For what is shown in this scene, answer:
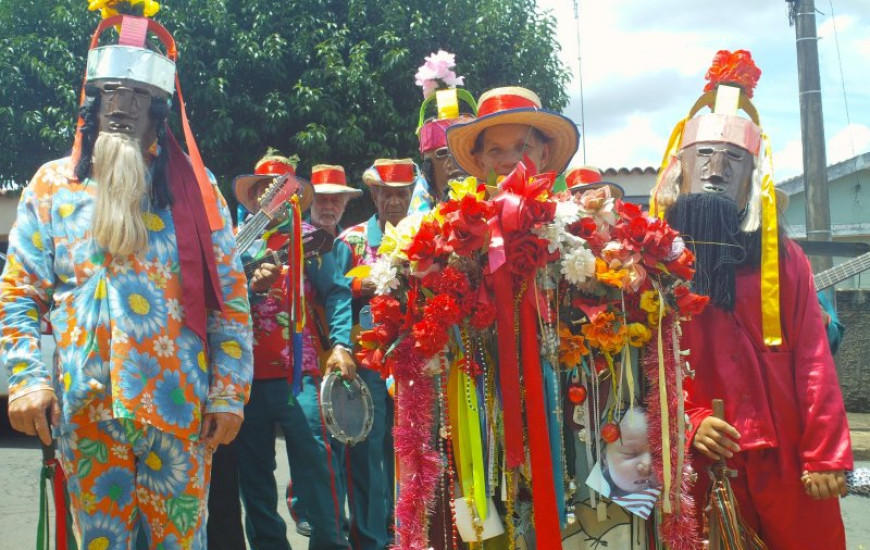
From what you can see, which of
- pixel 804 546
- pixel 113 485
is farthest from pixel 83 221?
pixel 804 546

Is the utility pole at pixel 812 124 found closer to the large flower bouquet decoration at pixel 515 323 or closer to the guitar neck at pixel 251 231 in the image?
the guitar neck at pixel 251 231

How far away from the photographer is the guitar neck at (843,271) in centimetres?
578

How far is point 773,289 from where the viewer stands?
11.3ft

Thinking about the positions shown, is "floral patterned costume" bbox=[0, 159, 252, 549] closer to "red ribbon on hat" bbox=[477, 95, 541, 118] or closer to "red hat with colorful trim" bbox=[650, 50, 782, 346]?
"red ribbon on hat" bbox=[477, 95, 541, 118]

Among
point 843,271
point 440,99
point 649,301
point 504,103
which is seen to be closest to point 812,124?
point 843,271

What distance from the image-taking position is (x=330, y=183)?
267 inches

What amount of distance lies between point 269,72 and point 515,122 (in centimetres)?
750

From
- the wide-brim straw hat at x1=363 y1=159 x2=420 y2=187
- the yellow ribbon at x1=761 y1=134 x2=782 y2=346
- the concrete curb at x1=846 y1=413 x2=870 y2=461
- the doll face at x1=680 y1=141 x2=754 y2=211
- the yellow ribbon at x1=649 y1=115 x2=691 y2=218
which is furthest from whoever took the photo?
the concrete curb at x1=846 y1=413 x2=870 y2=461

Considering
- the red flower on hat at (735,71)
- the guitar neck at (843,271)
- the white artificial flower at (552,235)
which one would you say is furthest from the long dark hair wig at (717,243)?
the guitar neck at (843,271)

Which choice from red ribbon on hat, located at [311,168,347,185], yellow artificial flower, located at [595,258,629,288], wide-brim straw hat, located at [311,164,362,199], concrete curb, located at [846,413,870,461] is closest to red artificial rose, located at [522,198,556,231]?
yellow artificial flower, located at [595,258,629,288]

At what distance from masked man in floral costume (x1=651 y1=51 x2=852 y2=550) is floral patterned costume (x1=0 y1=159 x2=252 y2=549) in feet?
5.69

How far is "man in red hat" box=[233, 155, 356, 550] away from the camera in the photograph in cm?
459

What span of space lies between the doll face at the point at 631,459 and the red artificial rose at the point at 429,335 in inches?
25.3

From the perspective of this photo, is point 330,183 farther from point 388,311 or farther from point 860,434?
point 860,434
